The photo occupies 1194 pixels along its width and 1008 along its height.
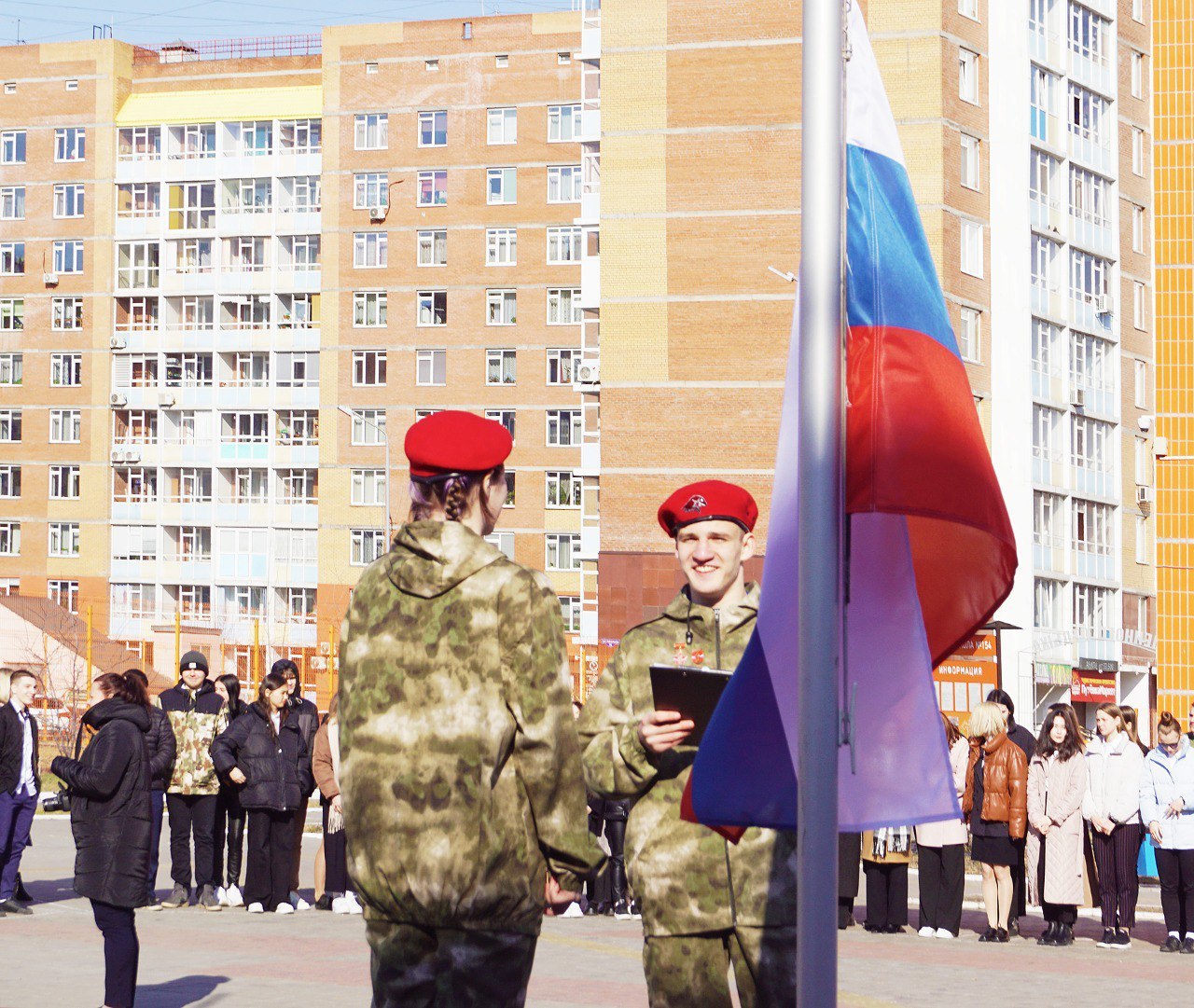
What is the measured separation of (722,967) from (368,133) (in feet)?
267

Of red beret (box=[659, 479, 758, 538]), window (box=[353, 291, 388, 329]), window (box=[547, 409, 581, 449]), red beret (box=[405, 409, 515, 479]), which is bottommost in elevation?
red beret (box=[659, 479, 758, 538])

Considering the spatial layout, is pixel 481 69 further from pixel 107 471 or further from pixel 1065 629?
pixel 1065 629

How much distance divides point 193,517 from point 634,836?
273 feet

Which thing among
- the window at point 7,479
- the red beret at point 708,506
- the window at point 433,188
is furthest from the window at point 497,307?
the red beret at point 708,506

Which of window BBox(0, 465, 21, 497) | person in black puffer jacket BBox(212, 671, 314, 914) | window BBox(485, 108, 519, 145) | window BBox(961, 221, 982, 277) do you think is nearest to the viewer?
person in black puffer jacket BBox(212, 671, 314, 914)

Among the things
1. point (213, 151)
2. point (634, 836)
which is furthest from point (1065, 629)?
point (634, 836)

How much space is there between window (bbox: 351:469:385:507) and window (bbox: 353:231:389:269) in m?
8.14

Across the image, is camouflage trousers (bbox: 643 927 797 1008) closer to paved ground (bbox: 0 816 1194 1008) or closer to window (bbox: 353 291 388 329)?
paved ground (bbox: 0 816 1194 1008)

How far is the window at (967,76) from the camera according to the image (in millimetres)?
64812

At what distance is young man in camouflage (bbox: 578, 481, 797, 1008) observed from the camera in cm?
615

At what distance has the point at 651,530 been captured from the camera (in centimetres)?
6400

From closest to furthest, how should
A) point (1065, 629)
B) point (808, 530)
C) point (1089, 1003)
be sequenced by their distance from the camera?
1. point (808, 530)
2. point (1089, 1003)
3. point (1065, 629)

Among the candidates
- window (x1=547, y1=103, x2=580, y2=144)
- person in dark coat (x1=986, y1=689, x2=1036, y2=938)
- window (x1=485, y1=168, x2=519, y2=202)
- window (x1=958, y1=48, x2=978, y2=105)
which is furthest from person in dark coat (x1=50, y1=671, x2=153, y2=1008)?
window (x1=485, y1=168, x2=519, y2=202)

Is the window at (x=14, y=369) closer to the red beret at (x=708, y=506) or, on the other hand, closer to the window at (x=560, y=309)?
the window at (x=560, y=309)
